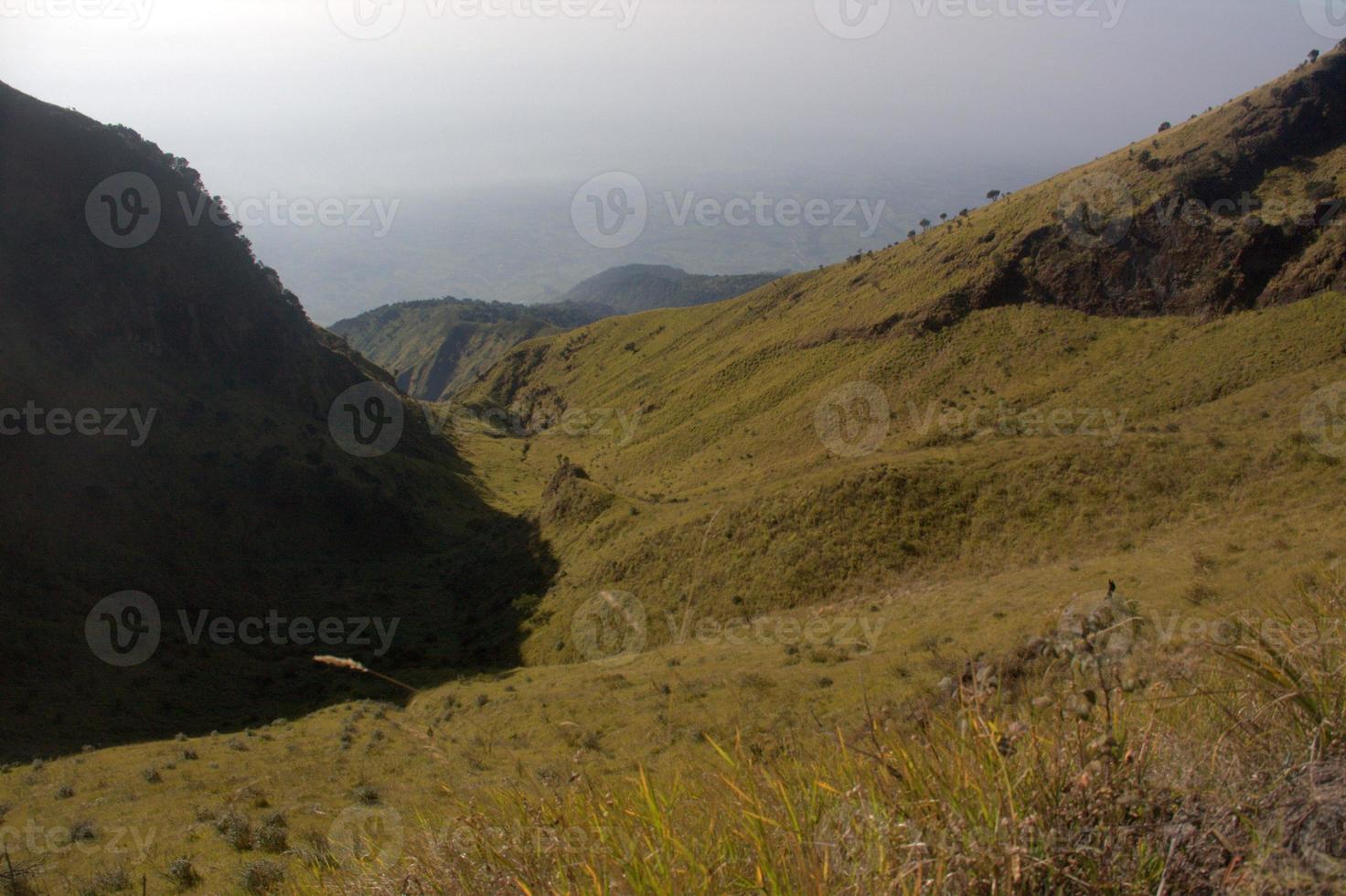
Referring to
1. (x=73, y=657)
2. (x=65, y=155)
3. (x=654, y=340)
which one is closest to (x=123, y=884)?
(x=73, y=657)

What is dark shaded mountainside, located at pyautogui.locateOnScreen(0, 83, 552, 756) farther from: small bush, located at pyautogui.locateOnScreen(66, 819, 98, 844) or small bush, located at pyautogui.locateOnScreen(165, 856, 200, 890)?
small bush, located at pyautogui.locateOnScreen(165, 856, 200, 890)

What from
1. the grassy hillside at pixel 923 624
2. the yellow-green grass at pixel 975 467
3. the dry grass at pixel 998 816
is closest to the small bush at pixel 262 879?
the grassy hillside at pixel 923 624

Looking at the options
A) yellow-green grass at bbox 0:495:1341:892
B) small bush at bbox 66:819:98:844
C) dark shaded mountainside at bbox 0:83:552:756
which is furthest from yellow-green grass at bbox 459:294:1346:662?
small bush at bbox 66:819:98:844

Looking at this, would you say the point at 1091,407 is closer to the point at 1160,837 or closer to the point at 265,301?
the point at 1160,837

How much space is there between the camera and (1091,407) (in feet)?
125

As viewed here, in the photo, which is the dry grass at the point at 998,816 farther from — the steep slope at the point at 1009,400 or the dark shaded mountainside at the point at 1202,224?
the dark shaded mountainside at the point at 1202,224

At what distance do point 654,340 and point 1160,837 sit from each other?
94.8 metres

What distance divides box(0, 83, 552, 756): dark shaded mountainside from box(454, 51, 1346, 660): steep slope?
32.2 ft

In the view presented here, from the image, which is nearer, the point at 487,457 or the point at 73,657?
the point at 73,657

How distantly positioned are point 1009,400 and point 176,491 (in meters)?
51.9

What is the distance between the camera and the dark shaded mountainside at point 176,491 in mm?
27344

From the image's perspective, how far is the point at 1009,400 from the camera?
138ft

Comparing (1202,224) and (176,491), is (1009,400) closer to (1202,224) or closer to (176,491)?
(1202,224)

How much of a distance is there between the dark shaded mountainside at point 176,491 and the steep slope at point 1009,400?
32.2ft
